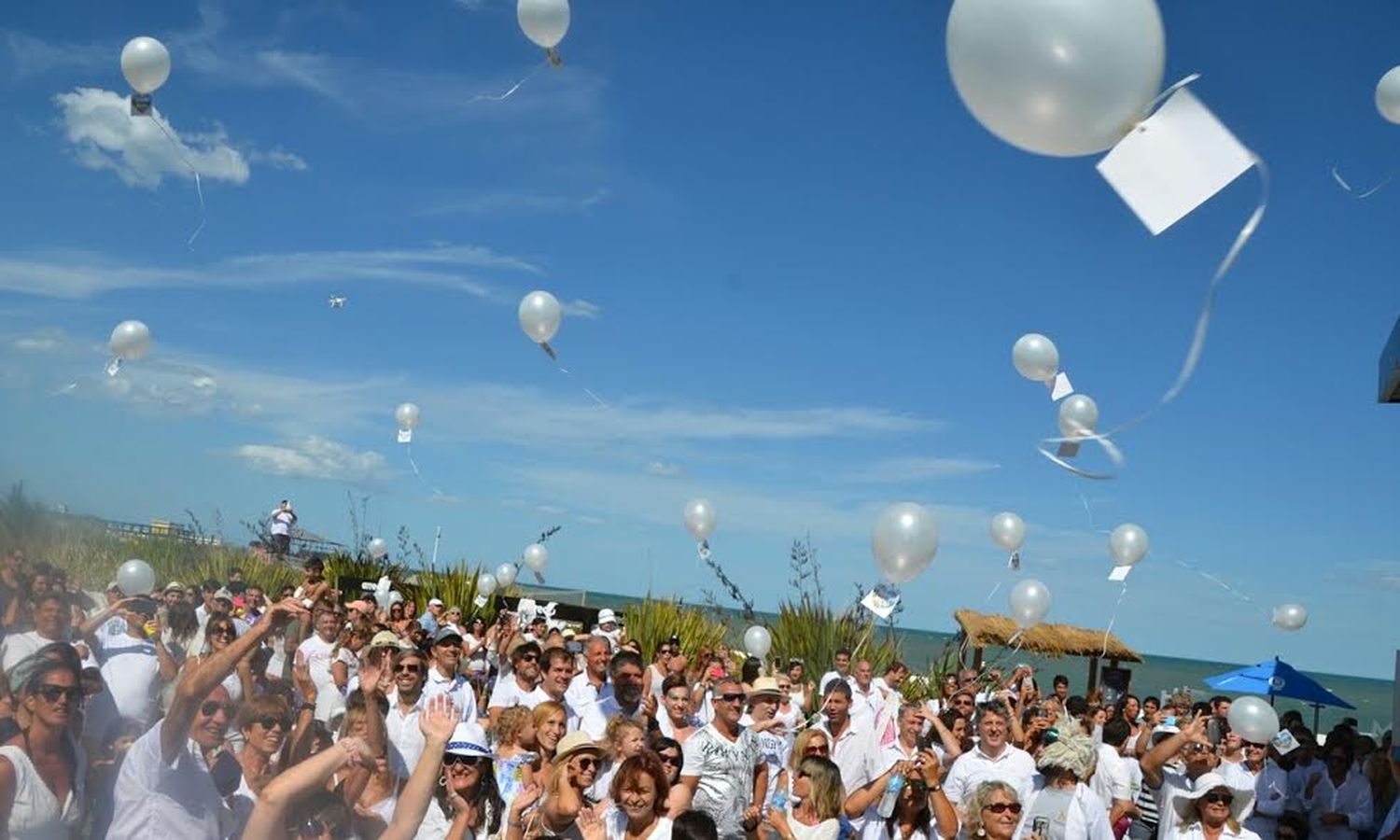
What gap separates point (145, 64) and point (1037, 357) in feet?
24.3

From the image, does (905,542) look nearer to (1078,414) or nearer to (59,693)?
(1078,414)

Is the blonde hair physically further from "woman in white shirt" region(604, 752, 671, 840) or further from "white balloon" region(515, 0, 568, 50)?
"white balloon" region(515, 0, 568, 50)

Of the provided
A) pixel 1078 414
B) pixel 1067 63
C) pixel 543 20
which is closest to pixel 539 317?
pixel 543 20

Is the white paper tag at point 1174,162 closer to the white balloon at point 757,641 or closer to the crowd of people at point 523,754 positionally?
the crowd of people at point 523,754

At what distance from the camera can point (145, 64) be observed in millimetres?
9102

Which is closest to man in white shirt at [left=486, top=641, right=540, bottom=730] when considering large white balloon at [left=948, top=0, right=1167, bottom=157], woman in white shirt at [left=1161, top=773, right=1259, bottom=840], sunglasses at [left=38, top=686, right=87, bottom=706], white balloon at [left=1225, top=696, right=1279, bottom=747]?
sunglasses at [left=38, top=686, right=87, bottom=706]

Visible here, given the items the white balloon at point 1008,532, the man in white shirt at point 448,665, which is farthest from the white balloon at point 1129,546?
the man in white shirt at point 448,665

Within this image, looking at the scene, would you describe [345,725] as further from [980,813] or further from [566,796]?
[980,813]

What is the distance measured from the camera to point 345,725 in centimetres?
590

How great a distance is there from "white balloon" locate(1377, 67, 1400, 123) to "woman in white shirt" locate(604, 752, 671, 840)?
739 cm

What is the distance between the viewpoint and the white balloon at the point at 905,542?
9.35 metres

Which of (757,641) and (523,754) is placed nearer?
(523,754)

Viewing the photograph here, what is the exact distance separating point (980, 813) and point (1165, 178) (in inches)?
110

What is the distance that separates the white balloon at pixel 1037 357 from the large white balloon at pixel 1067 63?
6.66 meters
